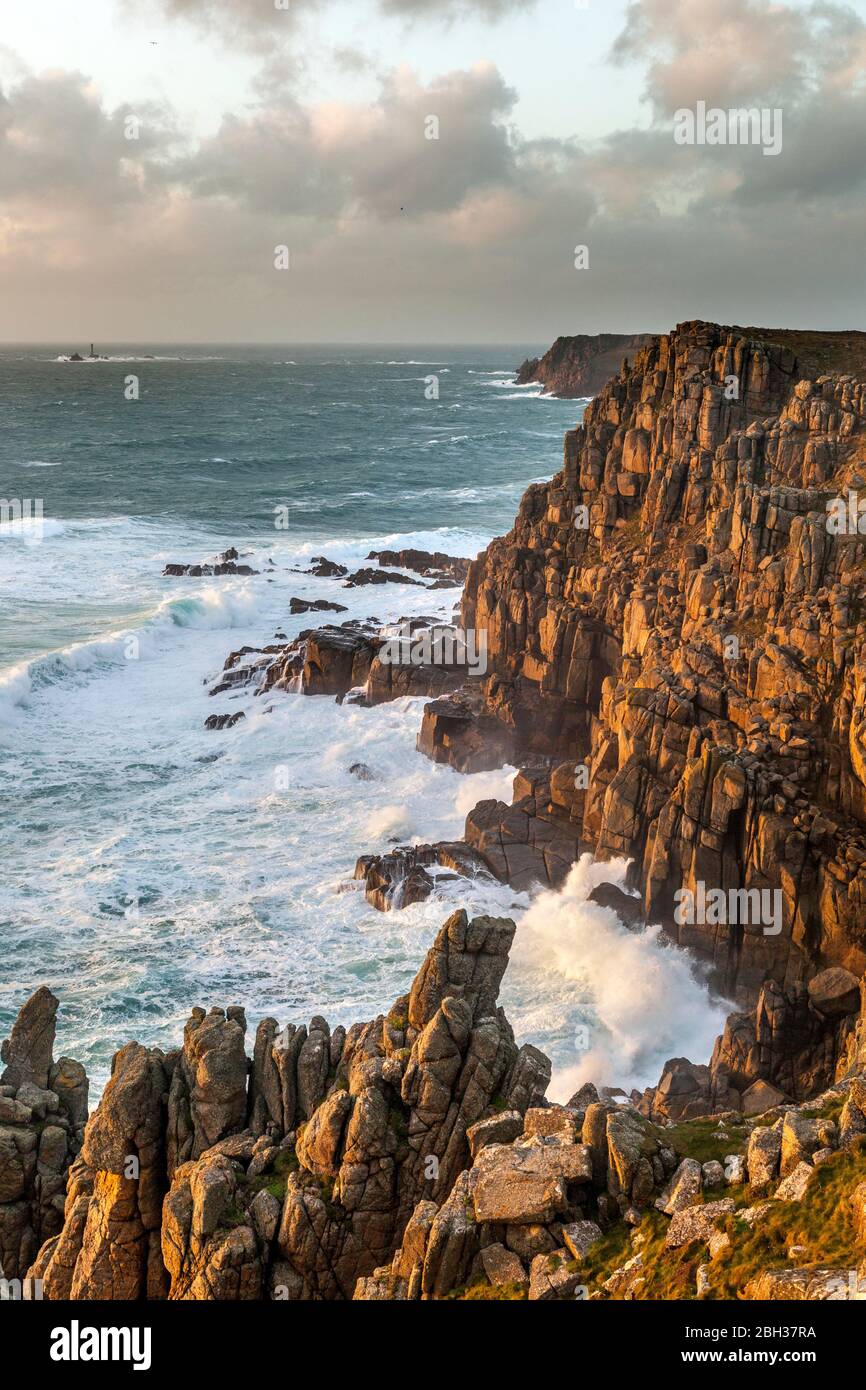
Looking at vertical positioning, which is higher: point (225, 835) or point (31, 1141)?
point (225, 835)

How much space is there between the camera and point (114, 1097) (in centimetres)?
2027

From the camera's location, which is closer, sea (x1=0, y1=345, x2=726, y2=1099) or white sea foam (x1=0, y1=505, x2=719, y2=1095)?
white sea foam (x1=0, y1=505, x2=719, y2=1095)

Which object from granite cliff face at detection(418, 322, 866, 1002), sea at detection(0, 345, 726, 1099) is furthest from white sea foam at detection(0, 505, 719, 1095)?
granite cliff face at detection(418, 322, 866, 1002)

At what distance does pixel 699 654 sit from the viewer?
1400 inches

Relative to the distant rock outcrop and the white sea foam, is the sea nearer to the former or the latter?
the white sea foam

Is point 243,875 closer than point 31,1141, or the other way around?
point 31,1141

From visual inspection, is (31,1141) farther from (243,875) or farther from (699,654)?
(699,654)

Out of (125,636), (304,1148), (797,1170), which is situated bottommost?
(304,1148)

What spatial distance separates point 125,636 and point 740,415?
39.0 m

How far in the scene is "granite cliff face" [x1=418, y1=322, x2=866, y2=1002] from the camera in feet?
99.6

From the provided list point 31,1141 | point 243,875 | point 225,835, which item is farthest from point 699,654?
point 31,1141

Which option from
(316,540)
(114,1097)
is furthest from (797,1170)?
(316,540)
